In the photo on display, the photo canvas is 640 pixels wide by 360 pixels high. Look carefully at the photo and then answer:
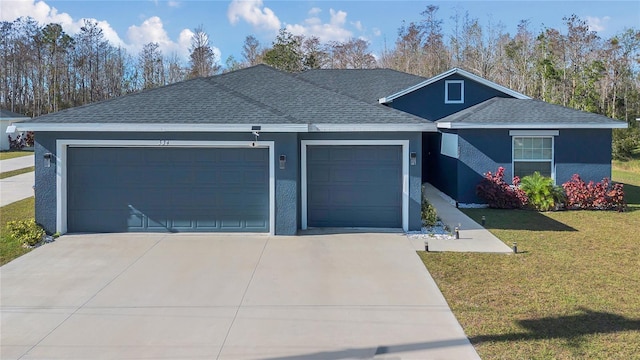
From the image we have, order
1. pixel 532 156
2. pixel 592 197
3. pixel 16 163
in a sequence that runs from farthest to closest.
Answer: pixel 16 163 → pixel 532 156 → pixel 592 197

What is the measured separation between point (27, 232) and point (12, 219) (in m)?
2.31

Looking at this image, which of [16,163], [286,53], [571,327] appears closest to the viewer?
[571,327]

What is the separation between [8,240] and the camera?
951 cm

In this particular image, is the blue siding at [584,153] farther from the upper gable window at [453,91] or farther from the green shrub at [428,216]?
the green shrub at [428,216]

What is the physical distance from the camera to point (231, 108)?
34.9ft

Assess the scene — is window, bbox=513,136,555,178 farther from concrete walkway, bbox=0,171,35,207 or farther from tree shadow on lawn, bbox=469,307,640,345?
concrete walkway, bbox=0,171,35,207

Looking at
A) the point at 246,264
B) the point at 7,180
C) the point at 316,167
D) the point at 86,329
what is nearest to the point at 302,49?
the point at 7,180

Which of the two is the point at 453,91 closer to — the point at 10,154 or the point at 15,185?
the point at 15,185

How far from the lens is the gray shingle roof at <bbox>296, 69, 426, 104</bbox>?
760 inches

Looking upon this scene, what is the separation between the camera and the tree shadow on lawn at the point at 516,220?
11375 millimetres

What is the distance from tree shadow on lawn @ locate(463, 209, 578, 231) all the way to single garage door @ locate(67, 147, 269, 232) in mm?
5913

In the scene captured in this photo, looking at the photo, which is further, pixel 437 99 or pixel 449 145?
pixel 437 99

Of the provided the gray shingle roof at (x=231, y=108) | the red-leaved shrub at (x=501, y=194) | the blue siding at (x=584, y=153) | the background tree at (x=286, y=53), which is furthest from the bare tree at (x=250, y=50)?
the blue siding at (x=584, y=153)

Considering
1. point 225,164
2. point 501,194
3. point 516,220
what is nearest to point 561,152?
point 501,194
